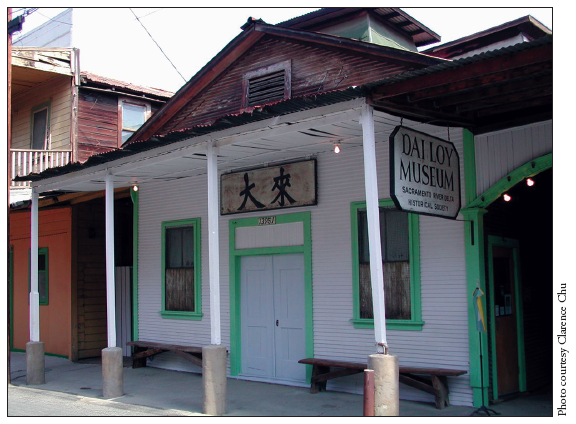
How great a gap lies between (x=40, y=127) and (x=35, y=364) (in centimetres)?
826

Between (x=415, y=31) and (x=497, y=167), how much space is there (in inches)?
269

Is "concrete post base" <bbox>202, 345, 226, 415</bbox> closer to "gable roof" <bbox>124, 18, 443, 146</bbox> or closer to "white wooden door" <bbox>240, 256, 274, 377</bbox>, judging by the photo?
"white wooden door" <bbox>240, 256, 274, 377</bbox>

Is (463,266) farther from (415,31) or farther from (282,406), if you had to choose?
(415,31)

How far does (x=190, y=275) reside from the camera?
1196 cm

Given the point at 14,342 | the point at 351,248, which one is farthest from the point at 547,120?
the point at 14,342

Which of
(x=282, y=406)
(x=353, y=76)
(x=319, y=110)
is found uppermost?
(x=353, y=76)

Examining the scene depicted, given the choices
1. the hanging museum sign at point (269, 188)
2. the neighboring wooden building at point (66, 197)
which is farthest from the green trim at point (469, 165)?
the neighboring wooden building at point (66, 197)

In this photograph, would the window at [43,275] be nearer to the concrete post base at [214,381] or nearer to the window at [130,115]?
the window at [130,115]

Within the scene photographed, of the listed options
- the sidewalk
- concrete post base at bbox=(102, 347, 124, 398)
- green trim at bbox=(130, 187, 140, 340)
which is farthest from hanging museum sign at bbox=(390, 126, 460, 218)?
green trim at bbox=(130, 187, 140, 340)

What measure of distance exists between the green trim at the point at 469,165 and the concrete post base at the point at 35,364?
25.5 ft

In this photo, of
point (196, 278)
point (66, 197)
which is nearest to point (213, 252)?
point (196, 278)

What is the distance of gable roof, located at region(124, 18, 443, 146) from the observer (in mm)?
10262

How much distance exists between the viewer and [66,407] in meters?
9.01

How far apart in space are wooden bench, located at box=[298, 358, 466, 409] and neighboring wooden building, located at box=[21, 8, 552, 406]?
0.61 feet
